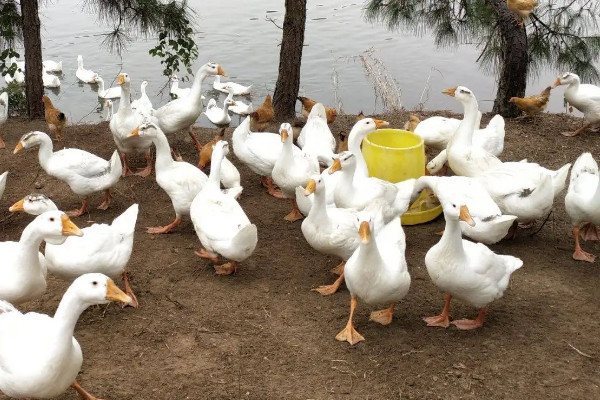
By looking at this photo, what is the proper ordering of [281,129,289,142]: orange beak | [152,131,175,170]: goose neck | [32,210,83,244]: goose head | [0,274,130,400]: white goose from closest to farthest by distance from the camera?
1. [0,274,130,400]: white goose
2. [32,210,83,244]: goose head
3. [281,129,289,142]: orange beak
4. [152,131,175,170]: goose neck

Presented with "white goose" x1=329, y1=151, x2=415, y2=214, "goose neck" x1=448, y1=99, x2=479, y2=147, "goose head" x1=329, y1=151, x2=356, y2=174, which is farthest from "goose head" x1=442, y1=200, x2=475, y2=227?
"goose neck" x1=448, y1=99, x2=479, y2=147

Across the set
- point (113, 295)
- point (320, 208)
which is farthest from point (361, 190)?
point (113, 295)

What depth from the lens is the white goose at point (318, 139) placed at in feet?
21.0

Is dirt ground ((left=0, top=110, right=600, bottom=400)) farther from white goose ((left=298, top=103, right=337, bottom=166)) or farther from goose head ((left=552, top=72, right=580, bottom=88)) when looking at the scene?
goose head ((left=552, top=72, right=580, bottom=88))

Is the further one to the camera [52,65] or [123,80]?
[52,65]

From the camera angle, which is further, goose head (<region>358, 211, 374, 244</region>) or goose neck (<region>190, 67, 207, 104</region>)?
goose neck (<region>190, 67, 207, 104</region>)

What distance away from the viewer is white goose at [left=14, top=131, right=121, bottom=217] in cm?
588

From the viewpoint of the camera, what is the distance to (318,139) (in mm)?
6648

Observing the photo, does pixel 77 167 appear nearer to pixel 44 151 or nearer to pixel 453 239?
pixel 44 151

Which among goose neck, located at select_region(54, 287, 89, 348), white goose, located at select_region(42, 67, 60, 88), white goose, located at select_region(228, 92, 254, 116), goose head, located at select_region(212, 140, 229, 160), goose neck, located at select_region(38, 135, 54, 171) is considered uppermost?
goose neck, located at select_region(54, 287, 89, 348)

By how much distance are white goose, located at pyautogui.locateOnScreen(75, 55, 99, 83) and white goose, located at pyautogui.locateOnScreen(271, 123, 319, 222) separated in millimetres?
6681

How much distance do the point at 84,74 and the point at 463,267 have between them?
30.9 feet

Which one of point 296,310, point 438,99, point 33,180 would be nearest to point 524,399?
point 296,310

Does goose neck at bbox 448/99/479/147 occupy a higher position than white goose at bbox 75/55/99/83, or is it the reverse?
goose neck at bbox 448/99/479/147
